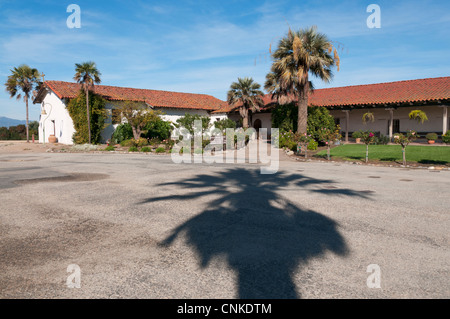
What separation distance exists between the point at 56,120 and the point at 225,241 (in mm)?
33599

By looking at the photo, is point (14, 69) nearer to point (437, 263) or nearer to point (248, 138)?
point (248, 138)

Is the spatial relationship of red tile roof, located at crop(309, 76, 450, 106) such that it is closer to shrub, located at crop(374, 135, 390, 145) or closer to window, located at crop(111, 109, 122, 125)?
shrub, located at crop(374, 135, 390, 145)

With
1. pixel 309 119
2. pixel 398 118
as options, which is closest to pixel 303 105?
pixel 309 119

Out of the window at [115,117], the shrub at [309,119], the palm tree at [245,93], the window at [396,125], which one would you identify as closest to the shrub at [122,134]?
the window at [115,117]

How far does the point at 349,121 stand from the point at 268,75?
942cm

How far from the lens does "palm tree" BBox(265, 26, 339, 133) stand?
2264 centimetres

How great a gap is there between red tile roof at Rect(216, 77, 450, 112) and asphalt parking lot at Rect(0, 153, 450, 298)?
19973mm

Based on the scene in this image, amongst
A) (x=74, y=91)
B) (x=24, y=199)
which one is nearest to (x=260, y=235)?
(x=24, y=199)

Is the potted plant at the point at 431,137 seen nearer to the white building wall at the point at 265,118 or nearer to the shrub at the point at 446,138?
the shrub at the point at 446,138

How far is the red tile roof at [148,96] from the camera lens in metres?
32.3

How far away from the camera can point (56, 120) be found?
1313 inches

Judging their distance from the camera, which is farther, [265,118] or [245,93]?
[265,118]

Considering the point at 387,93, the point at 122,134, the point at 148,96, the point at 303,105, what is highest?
the point at 148,96

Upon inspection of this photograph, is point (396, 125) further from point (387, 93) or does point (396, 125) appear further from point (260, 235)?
point (260, 235)
